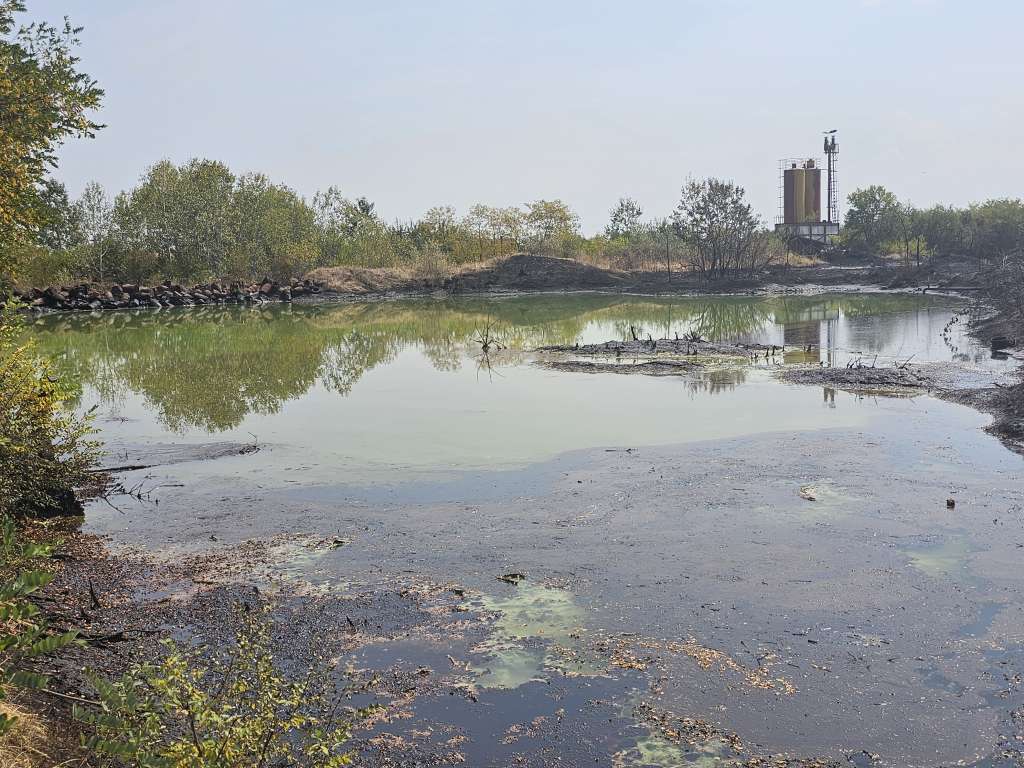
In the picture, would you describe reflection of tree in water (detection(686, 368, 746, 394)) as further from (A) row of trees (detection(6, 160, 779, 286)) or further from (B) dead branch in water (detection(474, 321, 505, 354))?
(A) row of trees (detection(6, 160, 779, 286))

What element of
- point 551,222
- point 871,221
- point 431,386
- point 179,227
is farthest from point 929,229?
point 431,386

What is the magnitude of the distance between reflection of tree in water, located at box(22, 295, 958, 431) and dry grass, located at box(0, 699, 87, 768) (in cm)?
593

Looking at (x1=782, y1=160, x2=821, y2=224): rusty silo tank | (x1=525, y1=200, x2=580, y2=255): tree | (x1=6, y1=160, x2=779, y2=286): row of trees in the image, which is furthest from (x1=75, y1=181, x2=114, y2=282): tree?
(x1=782, y1=160, x2=821, y2=224): rusty silo tank

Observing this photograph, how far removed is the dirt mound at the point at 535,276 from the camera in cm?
5703

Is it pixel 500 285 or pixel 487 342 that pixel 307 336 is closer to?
pixel 487 342

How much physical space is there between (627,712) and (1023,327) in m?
21.9

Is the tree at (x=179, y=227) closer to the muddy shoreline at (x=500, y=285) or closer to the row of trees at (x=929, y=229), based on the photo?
the muddy shoreline at (x=500, y=285)

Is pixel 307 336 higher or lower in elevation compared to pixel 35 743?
higher

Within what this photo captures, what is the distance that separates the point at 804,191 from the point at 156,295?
58.4 meters

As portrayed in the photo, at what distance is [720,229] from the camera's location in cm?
5588

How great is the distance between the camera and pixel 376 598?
22.5ft

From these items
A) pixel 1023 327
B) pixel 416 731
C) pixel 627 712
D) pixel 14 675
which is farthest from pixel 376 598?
pixel 1023 327

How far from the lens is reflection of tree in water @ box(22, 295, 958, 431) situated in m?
17.6

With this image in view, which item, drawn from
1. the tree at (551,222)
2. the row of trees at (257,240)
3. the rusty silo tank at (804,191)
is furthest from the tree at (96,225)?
the rusty silo tank at (804,191)
